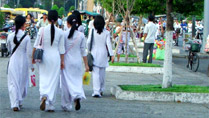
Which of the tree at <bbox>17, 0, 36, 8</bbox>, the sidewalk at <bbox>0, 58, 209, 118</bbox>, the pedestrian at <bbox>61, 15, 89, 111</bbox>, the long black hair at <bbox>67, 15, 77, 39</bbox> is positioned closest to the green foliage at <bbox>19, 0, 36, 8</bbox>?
the tree at <bbox>17, 0, 36, 8</bbox>

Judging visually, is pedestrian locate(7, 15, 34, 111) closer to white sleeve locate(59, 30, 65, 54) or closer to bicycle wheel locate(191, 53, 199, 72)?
white sleeve locate(59, 30, 65, 54)

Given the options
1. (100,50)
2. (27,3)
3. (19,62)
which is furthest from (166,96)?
(27,3)

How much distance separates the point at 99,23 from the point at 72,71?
2.45 meters

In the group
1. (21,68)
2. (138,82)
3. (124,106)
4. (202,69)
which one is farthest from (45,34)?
(202,69)

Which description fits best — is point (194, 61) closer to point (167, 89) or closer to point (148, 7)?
point (167, 89)

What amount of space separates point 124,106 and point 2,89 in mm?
3474

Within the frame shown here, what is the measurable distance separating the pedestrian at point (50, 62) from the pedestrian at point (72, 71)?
0.36 metres

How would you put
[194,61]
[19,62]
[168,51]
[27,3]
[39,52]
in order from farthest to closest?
[27,3] → [194,61] → [168,51] → [19,62] → [39,52]

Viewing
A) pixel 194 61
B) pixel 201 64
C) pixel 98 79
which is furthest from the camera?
pixel 201 64

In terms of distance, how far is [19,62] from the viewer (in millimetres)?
10117

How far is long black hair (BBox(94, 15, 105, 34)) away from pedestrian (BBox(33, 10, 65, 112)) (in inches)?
102

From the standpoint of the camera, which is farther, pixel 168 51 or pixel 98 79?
pixel 168 51

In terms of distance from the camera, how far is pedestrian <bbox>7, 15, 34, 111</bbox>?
998cm

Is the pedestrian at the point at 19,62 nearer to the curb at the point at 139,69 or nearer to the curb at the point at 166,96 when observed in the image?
the curb at the point at 166,96
